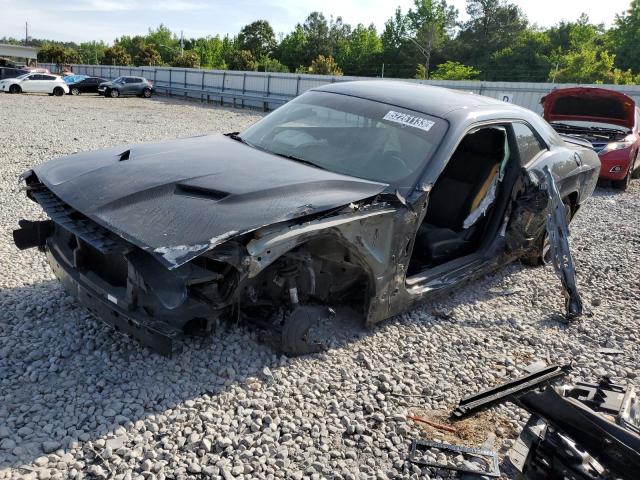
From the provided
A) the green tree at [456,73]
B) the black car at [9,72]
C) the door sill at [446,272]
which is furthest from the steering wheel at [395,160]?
the green tree at [456,73]

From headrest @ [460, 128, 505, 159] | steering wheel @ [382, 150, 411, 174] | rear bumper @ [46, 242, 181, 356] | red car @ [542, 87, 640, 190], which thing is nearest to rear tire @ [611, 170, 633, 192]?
red car @ [542, 87, 640, 190]

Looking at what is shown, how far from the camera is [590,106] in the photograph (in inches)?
407

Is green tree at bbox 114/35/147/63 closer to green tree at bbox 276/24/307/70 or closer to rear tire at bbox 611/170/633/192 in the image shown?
green tree at bbox 276/24/307/70

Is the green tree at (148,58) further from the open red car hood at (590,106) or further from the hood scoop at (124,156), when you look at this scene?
the hood scoop at (124,156)

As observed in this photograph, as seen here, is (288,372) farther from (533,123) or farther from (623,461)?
(533,123)

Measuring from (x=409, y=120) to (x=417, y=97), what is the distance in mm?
419

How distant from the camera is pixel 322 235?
2.84 meters

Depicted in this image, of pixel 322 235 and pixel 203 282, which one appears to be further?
pixel 322 235

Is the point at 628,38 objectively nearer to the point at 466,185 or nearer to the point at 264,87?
the point at 264,87

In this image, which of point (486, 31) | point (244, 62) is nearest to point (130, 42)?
point (244, 62)

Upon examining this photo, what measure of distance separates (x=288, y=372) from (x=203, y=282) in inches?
32.3

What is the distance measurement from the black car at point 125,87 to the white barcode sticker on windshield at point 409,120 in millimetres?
27795

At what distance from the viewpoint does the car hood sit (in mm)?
2490

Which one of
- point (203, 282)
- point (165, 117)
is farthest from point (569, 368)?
point (165, 117)
